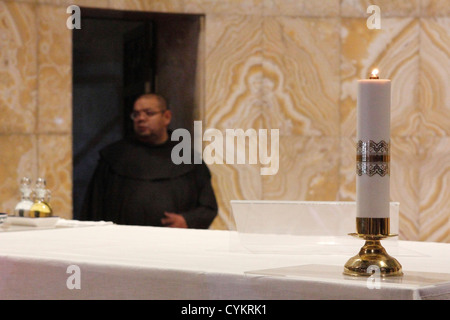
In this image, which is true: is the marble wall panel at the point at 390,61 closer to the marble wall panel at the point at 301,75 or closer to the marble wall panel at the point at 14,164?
the marble wall panel at the point at 301,75

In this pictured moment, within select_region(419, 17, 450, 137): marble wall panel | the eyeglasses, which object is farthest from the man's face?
select_region(419, 17, 450, 137): marble wall panel

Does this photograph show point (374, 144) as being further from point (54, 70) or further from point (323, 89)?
point (323, 89)

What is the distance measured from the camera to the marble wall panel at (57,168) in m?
6.56

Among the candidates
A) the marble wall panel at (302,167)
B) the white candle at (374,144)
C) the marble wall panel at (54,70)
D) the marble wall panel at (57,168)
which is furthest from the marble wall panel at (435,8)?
the white candle at (374,144)

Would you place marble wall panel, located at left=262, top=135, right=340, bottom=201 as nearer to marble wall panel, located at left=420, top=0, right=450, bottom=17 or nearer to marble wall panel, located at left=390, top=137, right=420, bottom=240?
marble wall panel, located at left=390, top=137, right=420, bottom=240

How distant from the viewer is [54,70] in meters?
6.59

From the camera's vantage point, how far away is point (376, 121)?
1610 mm

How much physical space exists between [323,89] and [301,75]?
0.21 meters

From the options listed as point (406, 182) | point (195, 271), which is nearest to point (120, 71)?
point (406, 182)

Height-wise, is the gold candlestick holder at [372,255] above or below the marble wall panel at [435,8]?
below

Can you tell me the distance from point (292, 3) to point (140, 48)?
1.26 metres

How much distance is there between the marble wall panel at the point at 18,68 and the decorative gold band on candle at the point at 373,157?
512cm

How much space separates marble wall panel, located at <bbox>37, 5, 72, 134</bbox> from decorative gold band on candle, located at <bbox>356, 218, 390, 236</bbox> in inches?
205

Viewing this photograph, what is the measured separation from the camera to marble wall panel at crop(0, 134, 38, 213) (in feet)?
21.0
